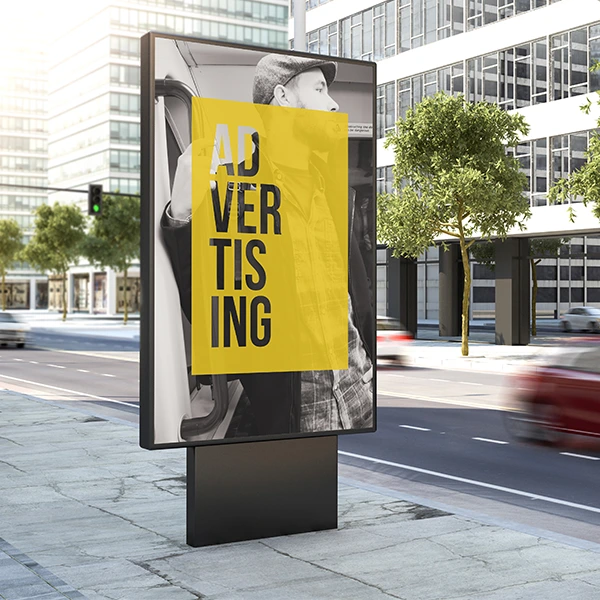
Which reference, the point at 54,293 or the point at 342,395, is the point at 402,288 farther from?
the point at 54,293

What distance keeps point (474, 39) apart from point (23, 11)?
338 feet

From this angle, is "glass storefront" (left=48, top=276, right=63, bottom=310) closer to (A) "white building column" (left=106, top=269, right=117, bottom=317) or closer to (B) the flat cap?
(A) "white building column" (left=106, top=269, right=117, bottom=317)

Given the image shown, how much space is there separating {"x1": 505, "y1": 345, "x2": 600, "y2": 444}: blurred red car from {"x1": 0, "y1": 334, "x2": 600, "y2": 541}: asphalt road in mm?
215

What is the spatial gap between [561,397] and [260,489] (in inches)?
226

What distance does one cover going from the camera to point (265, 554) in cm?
656

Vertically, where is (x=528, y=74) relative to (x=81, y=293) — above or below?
above

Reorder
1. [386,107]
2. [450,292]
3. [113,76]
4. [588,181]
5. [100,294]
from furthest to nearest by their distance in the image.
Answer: [100,294] → [113,76] → [386,107] → [450,292] → [588,181]

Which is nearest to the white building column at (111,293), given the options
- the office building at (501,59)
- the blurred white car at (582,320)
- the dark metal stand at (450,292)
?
the office building at (501,59)

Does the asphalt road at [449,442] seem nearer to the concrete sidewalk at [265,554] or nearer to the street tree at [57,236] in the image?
the concrete sidewalk at [265,554]

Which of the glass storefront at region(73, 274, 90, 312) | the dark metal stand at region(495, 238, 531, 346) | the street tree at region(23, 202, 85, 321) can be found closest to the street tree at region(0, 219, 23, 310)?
the glass storefront at region(73, 274, 90, 312)

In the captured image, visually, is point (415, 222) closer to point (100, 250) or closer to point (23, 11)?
point (100, 250)

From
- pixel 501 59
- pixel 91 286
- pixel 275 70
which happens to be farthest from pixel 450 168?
pixel 91 286

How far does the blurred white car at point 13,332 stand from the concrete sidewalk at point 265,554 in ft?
93.0

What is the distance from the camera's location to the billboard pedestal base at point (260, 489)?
6.78 metres
